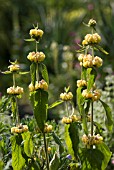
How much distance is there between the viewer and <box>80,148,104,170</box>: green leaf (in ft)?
6.75

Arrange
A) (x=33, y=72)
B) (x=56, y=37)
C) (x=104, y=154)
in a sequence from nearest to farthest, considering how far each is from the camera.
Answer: (x=33, y=72), (x=104, y=154), (x=56, y=37)

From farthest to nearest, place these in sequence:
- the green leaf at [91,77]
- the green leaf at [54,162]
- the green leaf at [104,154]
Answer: the green leaf at [54,162]
the green leaf at [104,154]
the green leaf at [91,77]

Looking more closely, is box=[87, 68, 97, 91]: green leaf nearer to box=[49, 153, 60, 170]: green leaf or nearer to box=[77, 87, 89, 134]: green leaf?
box=[77, 87, 89, 134]: green leaf

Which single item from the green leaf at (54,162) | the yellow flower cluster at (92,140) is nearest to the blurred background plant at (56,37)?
the green leaf at (54,162)

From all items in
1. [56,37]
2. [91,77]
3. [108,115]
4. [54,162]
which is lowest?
[54,162]

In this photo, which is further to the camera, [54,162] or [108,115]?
[54,162]

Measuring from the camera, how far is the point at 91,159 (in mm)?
2068

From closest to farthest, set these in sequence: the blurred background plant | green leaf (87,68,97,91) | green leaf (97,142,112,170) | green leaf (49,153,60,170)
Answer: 1. green leaf (87,68,97,91)
2. green leaf (97,142,112,170)
3. green leaf (49,153,60,170)
4. the blurred background plant

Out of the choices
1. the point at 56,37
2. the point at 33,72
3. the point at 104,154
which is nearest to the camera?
the point at 33,72

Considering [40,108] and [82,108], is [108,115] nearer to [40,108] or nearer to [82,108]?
[82,108]

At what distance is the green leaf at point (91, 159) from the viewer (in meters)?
2.06

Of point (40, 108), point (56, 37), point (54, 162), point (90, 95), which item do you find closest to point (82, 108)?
point (90, 95)

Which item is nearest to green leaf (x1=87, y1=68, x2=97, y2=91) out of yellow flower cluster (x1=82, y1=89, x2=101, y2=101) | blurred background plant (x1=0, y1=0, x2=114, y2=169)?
yellow flower cluster (x1=82, y1=89, x2=101, y2=101)

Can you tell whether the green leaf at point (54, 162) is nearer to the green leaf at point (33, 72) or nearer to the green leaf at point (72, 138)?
the green leaf at point (72, 138)
